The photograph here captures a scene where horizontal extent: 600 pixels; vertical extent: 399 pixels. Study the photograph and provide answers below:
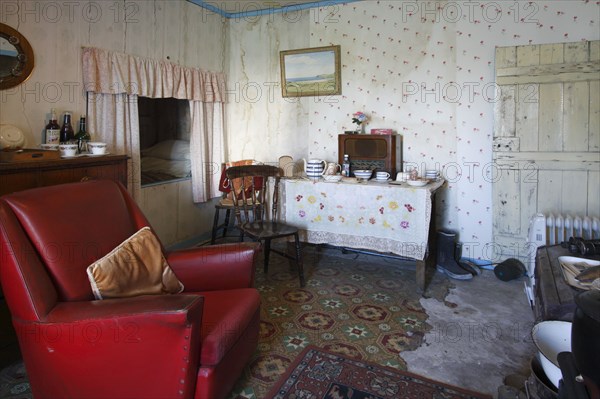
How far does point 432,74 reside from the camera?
374cm

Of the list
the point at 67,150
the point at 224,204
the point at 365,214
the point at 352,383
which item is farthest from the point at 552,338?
the point at 224,204

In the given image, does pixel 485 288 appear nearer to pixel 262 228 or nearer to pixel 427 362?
pixel 427 362

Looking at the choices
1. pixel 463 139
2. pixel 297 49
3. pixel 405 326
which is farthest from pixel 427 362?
pixel 297 49

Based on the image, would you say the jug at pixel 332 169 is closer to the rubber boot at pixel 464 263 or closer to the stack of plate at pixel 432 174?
the stack of plate at pixel 432 174

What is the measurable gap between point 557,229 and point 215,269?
2.63 meters

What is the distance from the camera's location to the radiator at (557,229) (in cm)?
307

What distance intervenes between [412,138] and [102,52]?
9.06ft

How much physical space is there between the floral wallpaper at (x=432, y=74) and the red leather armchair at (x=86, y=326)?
2.65 m

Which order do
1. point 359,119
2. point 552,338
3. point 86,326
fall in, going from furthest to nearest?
point 359,119 → point 552,338 → point 86,326

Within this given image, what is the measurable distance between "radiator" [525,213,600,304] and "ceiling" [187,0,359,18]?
105 inches

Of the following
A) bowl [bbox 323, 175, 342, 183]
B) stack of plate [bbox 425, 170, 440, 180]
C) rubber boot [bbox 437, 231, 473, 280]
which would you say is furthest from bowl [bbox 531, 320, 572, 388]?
stack of plate [bbox 425, 170, 440, 180]

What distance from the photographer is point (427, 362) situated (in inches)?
87.2

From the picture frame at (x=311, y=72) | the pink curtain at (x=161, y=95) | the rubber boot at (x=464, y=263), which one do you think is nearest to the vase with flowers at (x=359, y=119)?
the picture frame at (x=311, y=72)

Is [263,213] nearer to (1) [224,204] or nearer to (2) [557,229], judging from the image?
(1) [224,204]
